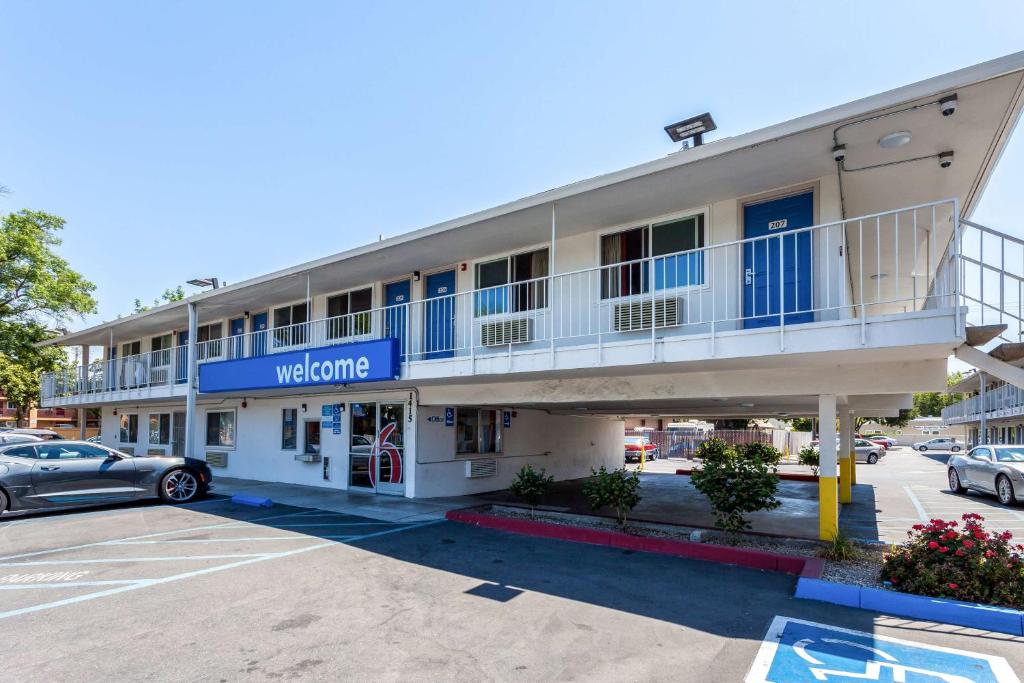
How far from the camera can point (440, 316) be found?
13148 mm

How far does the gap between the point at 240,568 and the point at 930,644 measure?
7200 mm

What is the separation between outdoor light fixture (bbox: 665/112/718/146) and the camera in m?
8.85

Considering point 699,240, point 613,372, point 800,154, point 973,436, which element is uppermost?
point 800,154

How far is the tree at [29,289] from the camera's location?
24031 mm

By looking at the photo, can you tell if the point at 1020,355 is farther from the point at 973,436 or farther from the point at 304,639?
the point at 973,436

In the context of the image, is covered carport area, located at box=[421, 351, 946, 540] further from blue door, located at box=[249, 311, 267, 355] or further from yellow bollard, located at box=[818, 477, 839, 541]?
blue door, located at box=[249, 311, 267, 355]

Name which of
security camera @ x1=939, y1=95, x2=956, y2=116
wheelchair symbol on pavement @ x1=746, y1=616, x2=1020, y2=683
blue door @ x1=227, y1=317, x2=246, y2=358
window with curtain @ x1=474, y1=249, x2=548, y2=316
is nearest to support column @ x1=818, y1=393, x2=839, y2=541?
wheelchair symbol on pavement @ x1=746, y1=616, x2=1020, y2=683

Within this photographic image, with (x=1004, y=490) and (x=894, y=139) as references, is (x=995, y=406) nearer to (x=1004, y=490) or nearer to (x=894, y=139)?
(x=1004, y=490)

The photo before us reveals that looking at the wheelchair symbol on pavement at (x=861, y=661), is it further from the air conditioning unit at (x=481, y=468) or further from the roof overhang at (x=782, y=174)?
the air conditioning unit at (x=481, y=468)

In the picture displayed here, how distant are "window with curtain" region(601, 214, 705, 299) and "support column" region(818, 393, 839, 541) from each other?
2560 mm

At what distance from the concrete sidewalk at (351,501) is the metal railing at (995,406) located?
2148cm

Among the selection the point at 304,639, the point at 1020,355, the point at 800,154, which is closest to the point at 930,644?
the point at 1020,355

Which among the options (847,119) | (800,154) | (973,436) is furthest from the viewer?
(973,436)

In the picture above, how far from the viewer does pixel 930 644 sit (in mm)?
4895
